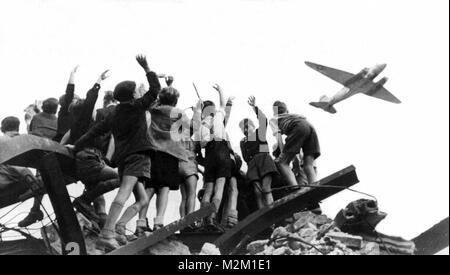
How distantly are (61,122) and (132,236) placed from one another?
2137 millimetres

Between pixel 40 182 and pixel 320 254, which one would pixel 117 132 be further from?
pixel 320 254

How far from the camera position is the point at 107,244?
9.50 meters

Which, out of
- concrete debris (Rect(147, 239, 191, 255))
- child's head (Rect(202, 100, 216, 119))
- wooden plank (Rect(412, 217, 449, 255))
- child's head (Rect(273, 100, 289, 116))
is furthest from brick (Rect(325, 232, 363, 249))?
child's head (Rect(202, 100, 216, 119))

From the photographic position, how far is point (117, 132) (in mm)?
10164

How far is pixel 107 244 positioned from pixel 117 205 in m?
0.41

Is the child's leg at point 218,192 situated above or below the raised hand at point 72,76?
below

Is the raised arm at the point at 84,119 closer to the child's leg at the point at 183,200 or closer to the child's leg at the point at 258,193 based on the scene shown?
the child's leg at the point at 183,200

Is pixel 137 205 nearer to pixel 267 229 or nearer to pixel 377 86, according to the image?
pixel 267 229

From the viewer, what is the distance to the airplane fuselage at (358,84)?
41.4ft

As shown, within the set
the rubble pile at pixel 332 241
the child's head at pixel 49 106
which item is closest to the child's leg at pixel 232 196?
the rubble pile at pixel 332 241

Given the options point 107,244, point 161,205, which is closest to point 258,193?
point 161,205

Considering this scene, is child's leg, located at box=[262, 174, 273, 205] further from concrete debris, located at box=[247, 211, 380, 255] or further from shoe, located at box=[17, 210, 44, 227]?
shoe, located at box=[17, 210, 44, 227]

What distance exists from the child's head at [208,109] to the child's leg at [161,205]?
4.53 feet
